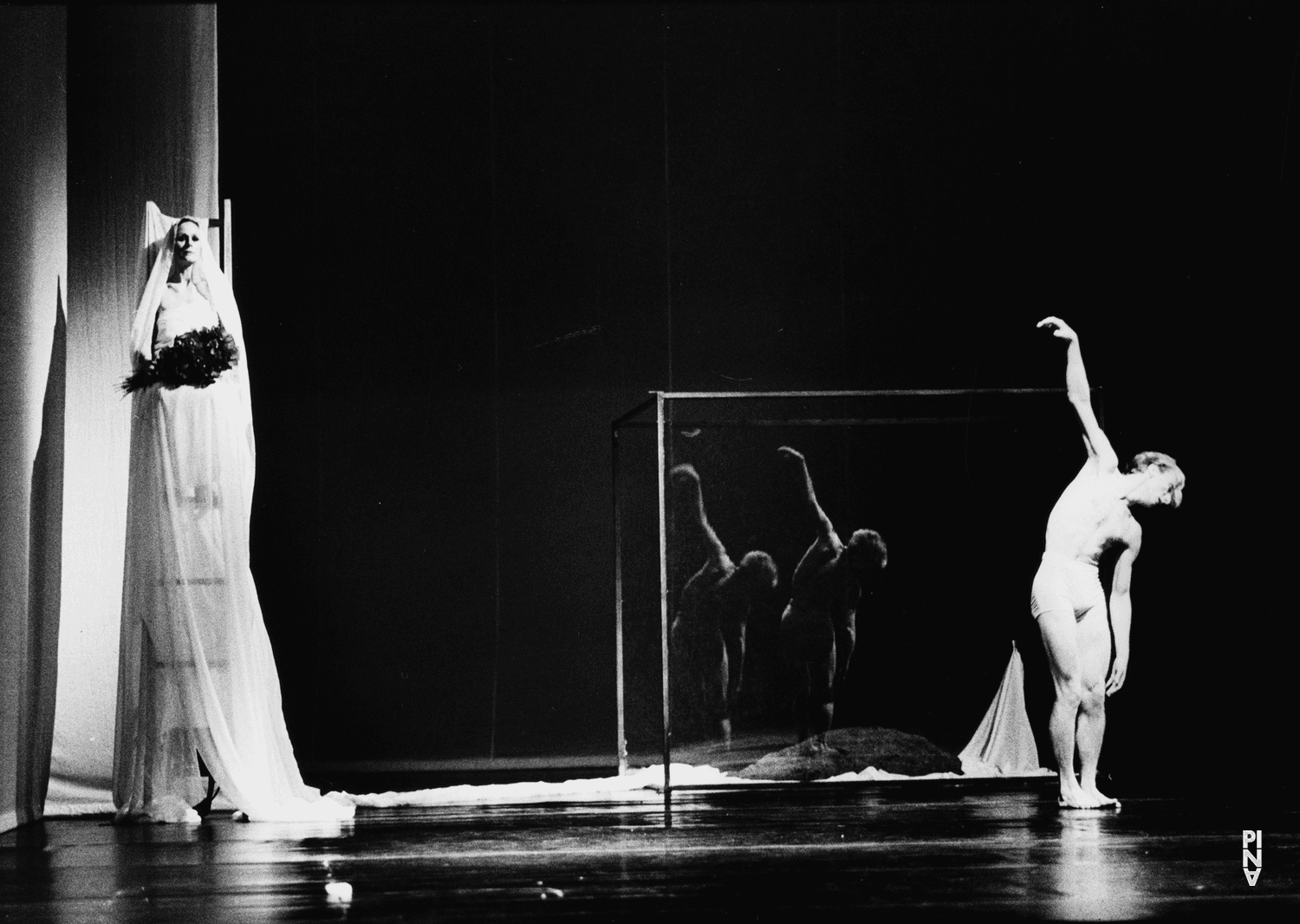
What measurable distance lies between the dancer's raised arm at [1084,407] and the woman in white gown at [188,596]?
2.92 meters

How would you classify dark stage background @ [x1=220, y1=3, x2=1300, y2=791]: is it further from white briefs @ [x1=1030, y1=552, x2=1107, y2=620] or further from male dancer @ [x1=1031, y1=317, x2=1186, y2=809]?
white briefs @ [x1=1030, y1=552, x2=1107, y2=620]

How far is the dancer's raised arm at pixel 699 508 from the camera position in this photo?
16.9ft

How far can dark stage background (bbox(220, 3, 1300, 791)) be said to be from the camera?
6.27 metres

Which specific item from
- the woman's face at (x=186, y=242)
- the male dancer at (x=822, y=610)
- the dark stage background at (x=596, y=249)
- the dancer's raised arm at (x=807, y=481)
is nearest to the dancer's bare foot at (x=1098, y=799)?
the male dancer at (x=822, y=610)

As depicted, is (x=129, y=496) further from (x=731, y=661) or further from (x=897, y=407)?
(x=897, y=407)

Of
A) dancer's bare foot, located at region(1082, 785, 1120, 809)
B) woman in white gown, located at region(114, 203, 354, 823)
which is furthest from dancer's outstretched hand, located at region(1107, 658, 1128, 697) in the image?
woman in white gown, located at region(114, 203, 354, 823)

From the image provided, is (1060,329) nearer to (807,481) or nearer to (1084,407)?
(1084,407)

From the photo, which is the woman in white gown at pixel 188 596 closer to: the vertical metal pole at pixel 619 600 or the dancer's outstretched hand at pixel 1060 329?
the vertical metal pole at pixel 619 600

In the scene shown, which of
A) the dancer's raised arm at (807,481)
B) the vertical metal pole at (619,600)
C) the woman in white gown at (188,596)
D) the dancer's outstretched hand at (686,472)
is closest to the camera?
the woman in white gown at (188,596)

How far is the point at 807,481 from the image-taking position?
527cm

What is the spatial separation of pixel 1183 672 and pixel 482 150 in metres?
3.72

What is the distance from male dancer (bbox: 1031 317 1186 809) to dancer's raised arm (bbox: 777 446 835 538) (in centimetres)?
78

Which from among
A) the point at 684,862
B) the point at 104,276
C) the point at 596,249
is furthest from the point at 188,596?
the point at 596,249

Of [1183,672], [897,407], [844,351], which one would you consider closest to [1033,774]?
[1183,672]
